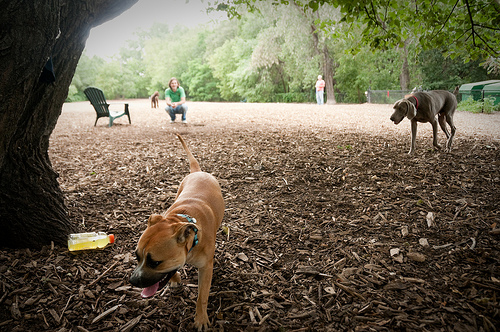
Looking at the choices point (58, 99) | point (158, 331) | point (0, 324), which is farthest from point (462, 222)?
point (58, 99)

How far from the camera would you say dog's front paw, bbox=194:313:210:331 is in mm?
1926

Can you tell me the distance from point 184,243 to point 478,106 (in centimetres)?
958

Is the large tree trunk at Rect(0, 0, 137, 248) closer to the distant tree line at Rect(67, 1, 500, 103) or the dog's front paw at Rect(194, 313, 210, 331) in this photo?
the dog's front paw at Rect(194, 313, 210, 331)

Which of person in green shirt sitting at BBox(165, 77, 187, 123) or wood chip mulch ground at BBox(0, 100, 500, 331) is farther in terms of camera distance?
person in green shirt sitting at BBox(165, 77, 187, 123)

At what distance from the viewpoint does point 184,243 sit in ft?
5.90

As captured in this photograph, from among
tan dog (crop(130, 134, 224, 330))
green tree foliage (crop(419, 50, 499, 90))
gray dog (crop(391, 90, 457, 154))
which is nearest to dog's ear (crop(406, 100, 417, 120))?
gray dog (crop(391, 90, 457, 154))

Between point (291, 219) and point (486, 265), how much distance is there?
177 cm

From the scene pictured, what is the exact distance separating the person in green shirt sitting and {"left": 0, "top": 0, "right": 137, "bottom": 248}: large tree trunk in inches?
280

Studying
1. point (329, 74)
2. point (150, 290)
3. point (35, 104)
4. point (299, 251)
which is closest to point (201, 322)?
point (150, 290)

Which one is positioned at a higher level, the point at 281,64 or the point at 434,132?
the point at 281,64

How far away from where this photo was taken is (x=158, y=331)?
1883 mm

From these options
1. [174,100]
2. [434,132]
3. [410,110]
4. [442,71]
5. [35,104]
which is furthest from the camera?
[442,71]

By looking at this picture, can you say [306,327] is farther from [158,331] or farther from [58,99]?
[58,99]

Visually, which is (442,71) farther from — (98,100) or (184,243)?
(184,243)
